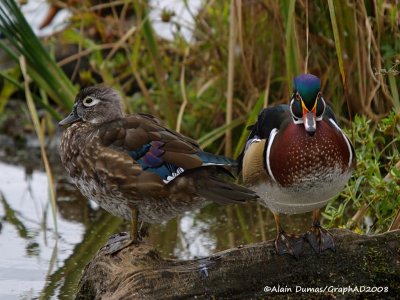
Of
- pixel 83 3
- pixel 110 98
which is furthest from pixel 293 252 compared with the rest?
pixel 83 3

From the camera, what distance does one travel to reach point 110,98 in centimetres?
462

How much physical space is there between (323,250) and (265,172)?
16.8 inches

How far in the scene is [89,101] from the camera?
4.66m

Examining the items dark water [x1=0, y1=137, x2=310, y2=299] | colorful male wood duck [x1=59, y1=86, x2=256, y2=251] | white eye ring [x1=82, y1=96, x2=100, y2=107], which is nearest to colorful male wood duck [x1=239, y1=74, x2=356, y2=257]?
colorful male wood duck [x1=59, y1=86, x2=256, y2=251]

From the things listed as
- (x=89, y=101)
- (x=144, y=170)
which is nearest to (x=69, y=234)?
(x=89, y=101)

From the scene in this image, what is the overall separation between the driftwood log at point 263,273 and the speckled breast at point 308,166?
222 millimetres

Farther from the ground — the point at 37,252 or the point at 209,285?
the point at 209,285

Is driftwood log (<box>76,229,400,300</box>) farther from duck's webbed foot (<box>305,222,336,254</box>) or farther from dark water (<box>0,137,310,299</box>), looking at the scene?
dark water (<box>0,137,310,299</box>)

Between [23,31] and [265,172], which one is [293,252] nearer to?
[265,172]

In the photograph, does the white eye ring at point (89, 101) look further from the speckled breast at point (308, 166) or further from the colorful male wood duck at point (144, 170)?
the speckled breast at point (308, 166)

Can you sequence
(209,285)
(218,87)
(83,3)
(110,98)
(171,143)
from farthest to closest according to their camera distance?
(83,3) → (218,87) → (110,98) → (171,143) → (209,285)

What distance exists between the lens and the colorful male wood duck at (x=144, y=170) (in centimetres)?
417

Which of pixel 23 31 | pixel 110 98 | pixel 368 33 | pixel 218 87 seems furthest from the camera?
pixel 218 87

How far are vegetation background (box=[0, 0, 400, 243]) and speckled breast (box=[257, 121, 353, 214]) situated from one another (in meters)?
0.43
